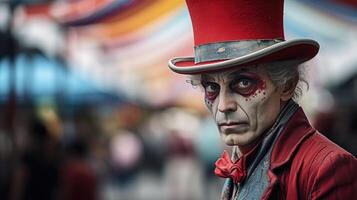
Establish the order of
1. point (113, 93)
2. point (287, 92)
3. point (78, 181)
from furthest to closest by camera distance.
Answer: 1. point (113, 93)
2. point (78, 181)
3. point (287, 92)

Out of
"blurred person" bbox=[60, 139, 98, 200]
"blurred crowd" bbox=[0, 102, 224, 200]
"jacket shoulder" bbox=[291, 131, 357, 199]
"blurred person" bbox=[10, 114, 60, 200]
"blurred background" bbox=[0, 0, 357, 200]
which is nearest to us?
"jacket shoulder" bbox=[291, 131, 357, 199]

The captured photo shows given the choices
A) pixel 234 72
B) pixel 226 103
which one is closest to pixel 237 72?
pixel 234 72

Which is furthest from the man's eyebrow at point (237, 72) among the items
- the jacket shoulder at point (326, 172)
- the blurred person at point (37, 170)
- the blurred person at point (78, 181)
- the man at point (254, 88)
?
the blurred person at point (78, 181)

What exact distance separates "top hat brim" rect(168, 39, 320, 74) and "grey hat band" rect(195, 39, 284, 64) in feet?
0.09

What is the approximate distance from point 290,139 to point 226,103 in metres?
0.25

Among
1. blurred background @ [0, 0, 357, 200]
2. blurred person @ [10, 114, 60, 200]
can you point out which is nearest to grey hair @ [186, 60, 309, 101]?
blurred background @ [0, 0, 357, 200]

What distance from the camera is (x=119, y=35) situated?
15.0 m

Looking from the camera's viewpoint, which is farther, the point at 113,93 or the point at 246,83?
the point at 113,93

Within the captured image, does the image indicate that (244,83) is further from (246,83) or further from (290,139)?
(290,139)

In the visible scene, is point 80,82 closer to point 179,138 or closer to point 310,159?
point 179,138

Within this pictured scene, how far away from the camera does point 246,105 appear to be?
11.0ft

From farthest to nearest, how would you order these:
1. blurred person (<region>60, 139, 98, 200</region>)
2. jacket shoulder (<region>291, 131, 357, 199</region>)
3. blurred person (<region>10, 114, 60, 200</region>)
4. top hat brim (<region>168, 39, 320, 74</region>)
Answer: blurred person (<region>60, 139, 98, 200</region>)
blurred person (<region>10, 114, 60, 200</region>)
top hat brim (<region>168, 39, 320, 74</region>)
jacket shoulder (<region>291, 131, 357, 199</region>)

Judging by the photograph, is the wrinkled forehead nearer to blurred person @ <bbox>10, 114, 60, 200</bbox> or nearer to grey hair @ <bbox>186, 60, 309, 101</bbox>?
grey hair @ <bbox>186, 60, 309, 101</bbox>

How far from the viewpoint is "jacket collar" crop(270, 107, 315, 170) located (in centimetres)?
323
